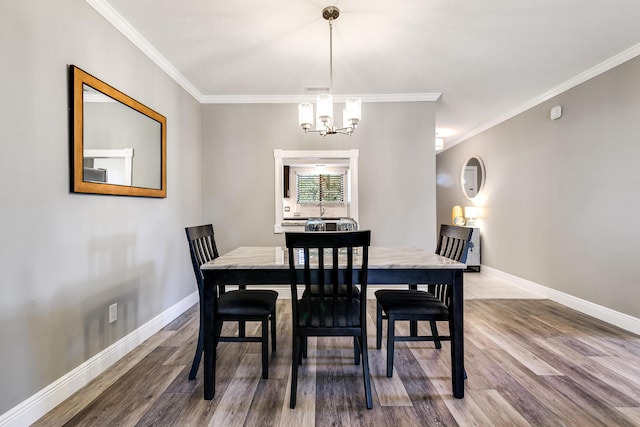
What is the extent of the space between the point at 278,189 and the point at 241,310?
6.91 ft

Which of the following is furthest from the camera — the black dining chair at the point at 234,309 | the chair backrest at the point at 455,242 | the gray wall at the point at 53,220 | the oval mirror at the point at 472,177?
the oval mirror at the point at 472,177

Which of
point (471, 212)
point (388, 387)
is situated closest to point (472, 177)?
point (471, 212)

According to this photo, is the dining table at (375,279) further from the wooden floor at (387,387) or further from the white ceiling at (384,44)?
the white ceiling at (384,44)

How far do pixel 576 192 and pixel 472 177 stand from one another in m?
2.08

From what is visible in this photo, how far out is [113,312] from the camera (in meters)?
2.12

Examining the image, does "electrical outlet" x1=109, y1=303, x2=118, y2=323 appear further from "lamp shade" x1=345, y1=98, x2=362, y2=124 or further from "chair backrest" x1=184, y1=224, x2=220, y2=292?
"lamp shade" x1=345, y1=98, x2=362, y2=124

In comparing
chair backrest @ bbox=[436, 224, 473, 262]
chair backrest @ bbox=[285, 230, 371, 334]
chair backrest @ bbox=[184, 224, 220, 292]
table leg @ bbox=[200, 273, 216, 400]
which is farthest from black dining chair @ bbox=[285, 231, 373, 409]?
chair backrest @ bbox=[436, 224, 473, 262]

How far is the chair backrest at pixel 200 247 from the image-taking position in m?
1.86

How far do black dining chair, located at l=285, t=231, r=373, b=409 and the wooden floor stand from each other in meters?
0.20

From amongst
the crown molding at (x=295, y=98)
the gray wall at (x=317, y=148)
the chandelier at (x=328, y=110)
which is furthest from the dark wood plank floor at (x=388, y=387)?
the crown molding at (x=295, y=98)

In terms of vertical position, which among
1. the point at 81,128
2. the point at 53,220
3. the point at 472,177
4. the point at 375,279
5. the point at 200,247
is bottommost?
the point at 375,279

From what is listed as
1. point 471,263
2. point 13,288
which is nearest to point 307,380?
point 13,288

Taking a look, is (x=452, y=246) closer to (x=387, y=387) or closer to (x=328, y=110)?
(x=387, y=387)

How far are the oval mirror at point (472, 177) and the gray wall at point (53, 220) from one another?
16.3 feet
